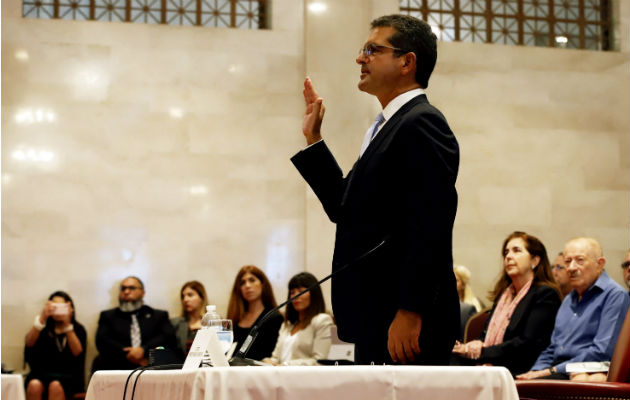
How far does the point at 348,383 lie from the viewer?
77.6 inches

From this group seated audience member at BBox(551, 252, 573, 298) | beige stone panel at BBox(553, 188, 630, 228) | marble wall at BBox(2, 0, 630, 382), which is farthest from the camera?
beige stone panel at BBox(553, 188, 630, 228)

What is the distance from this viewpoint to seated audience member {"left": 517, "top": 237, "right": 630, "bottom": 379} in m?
5.18

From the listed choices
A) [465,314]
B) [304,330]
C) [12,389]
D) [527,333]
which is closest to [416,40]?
[12,389]

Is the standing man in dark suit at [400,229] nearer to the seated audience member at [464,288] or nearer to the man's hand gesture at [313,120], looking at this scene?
the man's hand gesture at [313,120]

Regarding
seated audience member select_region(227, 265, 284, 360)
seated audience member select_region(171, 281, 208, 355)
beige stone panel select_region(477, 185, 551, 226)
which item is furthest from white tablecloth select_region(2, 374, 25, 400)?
beige stone panel select_region(477, 185, 551, 226)

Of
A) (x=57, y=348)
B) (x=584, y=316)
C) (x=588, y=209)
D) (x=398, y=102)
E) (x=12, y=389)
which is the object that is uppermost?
(x=588, y=209)

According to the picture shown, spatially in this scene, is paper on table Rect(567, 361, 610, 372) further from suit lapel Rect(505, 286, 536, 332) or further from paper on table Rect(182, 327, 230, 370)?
paper on table Rect(182, 327, 230, 370)

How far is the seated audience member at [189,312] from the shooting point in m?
8.17

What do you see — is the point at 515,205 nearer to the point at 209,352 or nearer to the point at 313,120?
the point at 313,120

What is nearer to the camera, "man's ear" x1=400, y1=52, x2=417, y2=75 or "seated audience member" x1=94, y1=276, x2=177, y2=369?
"man's ear" x1=400, y1=52, x2=417, y2=75

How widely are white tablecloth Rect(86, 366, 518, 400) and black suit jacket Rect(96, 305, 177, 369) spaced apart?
20.2ft

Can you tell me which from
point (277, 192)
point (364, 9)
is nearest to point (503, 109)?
point (364, 9)

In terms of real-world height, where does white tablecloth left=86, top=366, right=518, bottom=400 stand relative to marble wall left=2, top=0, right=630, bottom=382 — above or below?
below

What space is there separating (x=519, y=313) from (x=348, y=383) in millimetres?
3978
